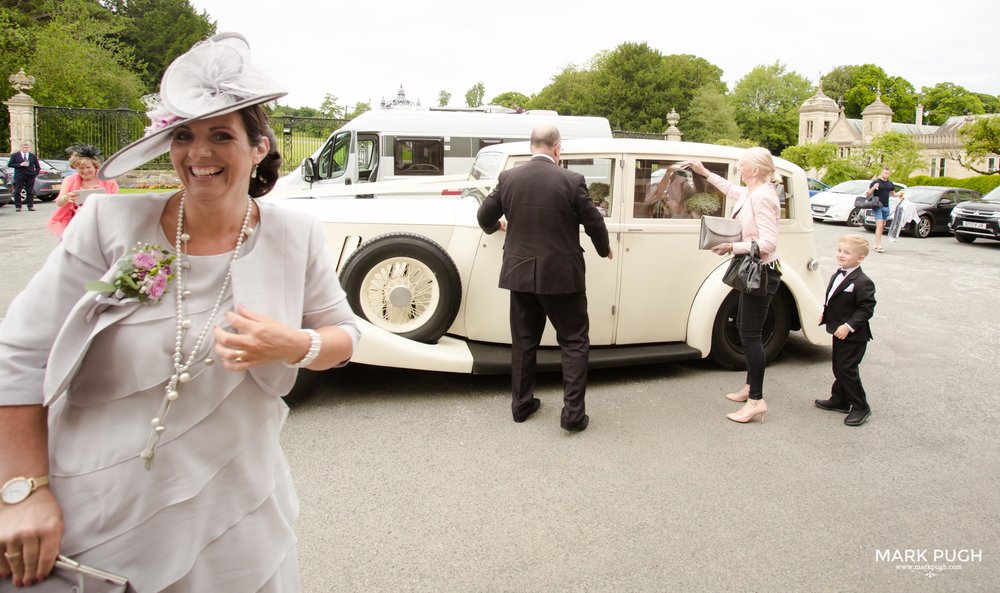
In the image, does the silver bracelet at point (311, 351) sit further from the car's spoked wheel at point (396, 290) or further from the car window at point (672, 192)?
the car window at point (672, 192)

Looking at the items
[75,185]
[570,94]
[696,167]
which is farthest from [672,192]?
[570,94]

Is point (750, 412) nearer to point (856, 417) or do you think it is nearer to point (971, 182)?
point (856, 417)

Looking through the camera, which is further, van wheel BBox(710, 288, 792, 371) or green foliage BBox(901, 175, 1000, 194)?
green foliage BBox(901, 175, 1000, 194)

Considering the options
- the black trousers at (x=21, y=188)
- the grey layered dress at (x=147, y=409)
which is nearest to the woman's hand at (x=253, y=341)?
the grey layered dress at (x=147, y=409)

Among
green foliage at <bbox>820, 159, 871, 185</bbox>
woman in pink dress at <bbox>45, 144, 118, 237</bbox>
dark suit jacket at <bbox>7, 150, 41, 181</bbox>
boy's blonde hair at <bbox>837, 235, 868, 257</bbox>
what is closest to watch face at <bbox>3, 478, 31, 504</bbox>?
boy's blonde hair at <bbox>837, 235, 868, 257</bbox>

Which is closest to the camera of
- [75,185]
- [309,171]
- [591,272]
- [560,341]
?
[560,341]

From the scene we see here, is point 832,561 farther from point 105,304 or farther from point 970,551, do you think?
point 105,304

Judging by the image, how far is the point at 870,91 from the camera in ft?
327

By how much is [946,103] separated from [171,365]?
414 feet

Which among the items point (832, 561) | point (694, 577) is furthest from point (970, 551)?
point (694, 577)

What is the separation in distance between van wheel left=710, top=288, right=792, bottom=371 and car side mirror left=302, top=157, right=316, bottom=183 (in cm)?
1072

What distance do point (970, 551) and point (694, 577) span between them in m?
1.50

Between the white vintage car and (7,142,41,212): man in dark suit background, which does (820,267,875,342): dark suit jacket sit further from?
(7,142,41,212): man in dark suit background

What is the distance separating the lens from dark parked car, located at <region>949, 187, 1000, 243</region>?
56.7 ft
